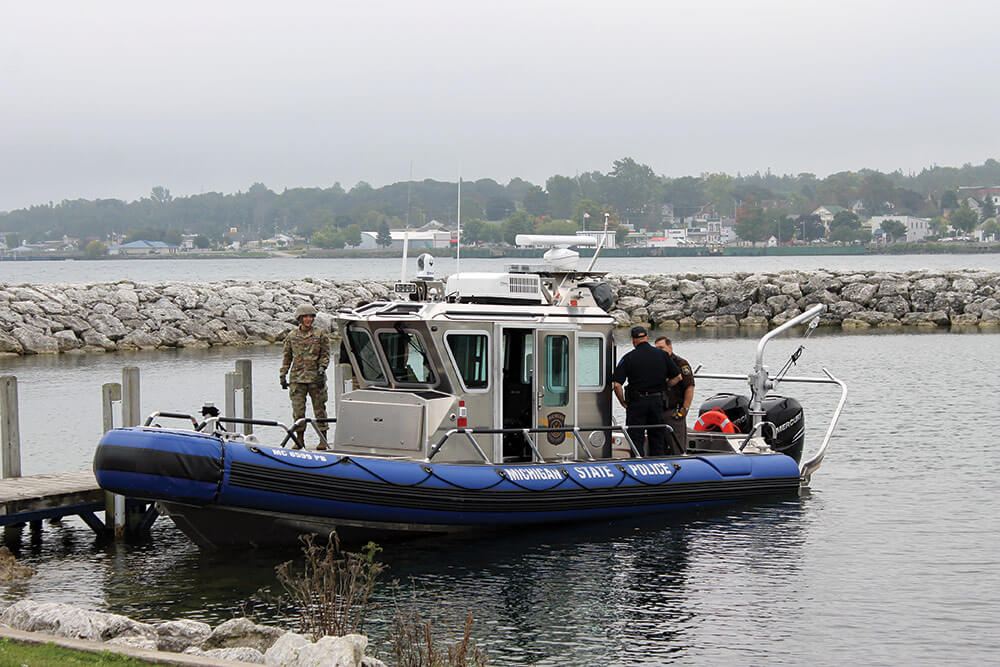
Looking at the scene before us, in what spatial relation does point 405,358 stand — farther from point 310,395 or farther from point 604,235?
point 604,235

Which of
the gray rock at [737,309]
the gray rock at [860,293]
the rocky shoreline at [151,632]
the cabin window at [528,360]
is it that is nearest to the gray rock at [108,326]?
the gray rock at [737,309]

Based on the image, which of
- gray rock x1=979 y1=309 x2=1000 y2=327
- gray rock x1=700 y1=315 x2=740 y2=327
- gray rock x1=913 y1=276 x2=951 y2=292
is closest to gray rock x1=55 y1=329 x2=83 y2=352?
gray rock x1=700 y1=315 x2=740 y2=327

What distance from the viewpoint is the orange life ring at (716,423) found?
1474cm

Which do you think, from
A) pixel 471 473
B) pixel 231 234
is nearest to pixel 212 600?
pixel 471 473

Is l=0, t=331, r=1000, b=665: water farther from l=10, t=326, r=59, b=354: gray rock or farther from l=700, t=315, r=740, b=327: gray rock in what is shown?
l=700, t=315, r=740, b=327: gray rock

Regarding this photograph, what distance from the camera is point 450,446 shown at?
1182 centimetres

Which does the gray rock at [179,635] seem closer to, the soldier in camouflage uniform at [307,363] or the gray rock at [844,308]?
the soldier in camouflage uniform at [307,363]

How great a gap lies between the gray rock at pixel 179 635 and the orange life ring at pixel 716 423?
26.2ft

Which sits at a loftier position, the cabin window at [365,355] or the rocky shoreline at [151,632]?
the cabin window at [365,355]

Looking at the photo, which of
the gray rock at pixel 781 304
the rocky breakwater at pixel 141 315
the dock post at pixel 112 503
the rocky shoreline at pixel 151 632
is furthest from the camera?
the gray rock at pixel 781 304

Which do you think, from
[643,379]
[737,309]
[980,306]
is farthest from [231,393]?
[980,306]

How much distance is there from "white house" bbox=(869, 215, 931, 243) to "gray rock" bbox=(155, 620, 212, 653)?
409 ft

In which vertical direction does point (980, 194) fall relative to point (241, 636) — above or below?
above

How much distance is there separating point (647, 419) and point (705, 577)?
2255 millimetres
